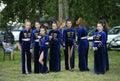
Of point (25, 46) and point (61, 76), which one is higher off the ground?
point (25, 46)

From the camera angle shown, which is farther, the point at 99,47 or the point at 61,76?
the point at 99,47

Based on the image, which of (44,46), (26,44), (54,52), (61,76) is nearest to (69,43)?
(54,52)

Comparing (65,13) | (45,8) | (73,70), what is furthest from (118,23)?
(73,70)

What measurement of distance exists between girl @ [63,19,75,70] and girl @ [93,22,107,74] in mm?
1267

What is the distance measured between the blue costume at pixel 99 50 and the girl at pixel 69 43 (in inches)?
50.0

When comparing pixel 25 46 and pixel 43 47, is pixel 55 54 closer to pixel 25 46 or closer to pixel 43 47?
pixel 43 47

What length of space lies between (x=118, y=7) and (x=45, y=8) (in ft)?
21.4

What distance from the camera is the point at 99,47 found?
1581 cm

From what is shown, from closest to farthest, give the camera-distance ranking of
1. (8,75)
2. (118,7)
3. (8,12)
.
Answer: (8,75) < (8,12) < (118,7)

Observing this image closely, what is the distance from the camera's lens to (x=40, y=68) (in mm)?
16266

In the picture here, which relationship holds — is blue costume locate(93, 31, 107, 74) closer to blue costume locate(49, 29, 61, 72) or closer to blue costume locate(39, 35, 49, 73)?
blue costume locate(49, 29, 61, 72)

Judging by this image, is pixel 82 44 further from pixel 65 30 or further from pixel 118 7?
pixel 118 7

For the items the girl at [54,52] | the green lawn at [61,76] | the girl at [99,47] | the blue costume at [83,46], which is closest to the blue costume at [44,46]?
the green lawn at [61,76]

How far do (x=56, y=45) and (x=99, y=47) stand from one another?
69.8 inches
